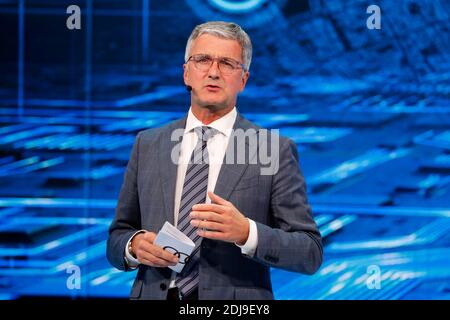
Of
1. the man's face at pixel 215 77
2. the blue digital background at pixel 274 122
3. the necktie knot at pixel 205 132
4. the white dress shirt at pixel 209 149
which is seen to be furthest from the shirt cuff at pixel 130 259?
the blue digital background at pixel 274 122

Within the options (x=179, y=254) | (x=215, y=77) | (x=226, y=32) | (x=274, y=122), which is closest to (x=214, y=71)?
(x=215, y=77)

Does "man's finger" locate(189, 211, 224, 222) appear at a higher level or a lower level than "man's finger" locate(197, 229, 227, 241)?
higher

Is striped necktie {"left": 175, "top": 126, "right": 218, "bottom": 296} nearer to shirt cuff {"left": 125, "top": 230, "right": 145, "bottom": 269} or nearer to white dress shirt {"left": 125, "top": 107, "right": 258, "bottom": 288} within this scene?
white dress shirt {"left": 125, "top": 107, "right": 258, "bottom": 288}

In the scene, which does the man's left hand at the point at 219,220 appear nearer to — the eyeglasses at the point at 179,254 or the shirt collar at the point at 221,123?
the eyeglasses at the point at 179,254

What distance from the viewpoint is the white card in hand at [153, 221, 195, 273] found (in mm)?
1909

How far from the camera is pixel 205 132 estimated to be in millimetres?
2172

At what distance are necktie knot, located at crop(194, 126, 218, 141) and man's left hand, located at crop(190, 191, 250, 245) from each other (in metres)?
0.32

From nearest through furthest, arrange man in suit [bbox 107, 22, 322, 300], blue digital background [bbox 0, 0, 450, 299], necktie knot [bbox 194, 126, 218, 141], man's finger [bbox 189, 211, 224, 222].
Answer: man's finger [bbox 189, 211, 224, 222], man in suit [bbox 107, 22, 322, 300], necktie knot [bbox 194, 126, 218, 141], blue digital background [bbox 0, 0, 450, 299]

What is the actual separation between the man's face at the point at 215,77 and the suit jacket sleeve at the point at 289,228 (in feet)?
0.83

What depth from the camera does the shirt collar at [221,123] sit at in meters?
2.17

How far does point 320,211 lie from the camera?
3.95 m

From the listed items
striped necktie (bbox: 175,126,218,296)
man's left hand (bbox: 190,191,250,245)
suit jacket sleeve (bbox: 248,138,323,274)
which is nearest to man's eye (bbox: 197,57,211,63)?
striped necktie (bbox: 175,126,218,296)

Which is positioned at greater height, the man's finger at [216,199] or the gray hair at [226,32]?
the gray hair at [226,32]
